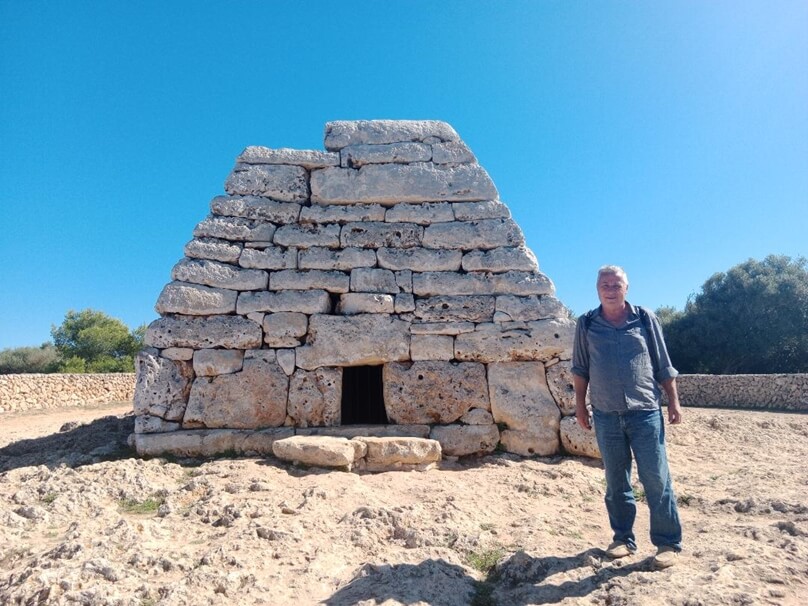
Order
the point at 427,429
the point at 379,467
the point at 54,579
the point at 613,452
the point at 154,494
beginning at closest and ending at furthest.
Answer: the point at 54,579, the point at 613,452, the point at 154,494, the point at 379,467, the point at 427,429

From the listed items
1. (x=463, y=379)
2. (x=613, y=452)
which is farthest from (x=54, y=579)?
(x=463, y=379)

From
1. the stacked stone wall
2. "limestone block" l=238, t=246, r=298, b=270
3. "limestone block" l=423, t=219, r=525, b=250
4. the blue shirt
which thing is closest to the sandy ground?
the blue shirt

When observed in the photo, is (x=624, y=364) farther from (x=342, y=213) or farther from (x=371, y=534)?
(x=342, y=213)

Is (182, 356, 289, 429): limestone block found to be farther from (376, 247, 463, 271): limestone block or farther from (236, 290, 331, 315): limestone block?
(376, 247, 463, 271): limestone block

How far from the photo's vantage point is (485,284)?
17.7 ft

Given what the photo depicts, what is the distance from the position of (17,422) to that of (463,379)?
12.2 m

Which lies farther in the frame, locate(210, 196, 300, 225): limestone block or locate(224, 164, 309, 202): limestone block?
locate(224, 164, 309, 202): limestone block

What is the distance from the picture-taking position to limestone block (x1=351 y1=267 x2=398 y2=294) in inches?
212

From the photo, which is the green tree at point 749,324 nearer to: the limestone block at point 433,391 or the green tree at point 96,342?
the limestone block at point 433,391

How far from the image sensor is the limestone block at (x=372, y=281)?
5387 millimetres

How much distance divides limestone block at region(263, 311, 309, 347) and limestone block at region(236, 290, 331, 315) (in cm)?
9

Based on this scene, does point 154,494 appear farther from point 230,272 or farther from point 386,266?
point 386,266

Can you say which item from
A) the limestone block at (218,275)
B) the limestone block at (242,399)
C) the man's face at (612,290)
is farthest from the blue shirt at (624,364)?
the limestone block at (218,275)

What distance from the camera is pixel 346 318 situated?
5.24 m
